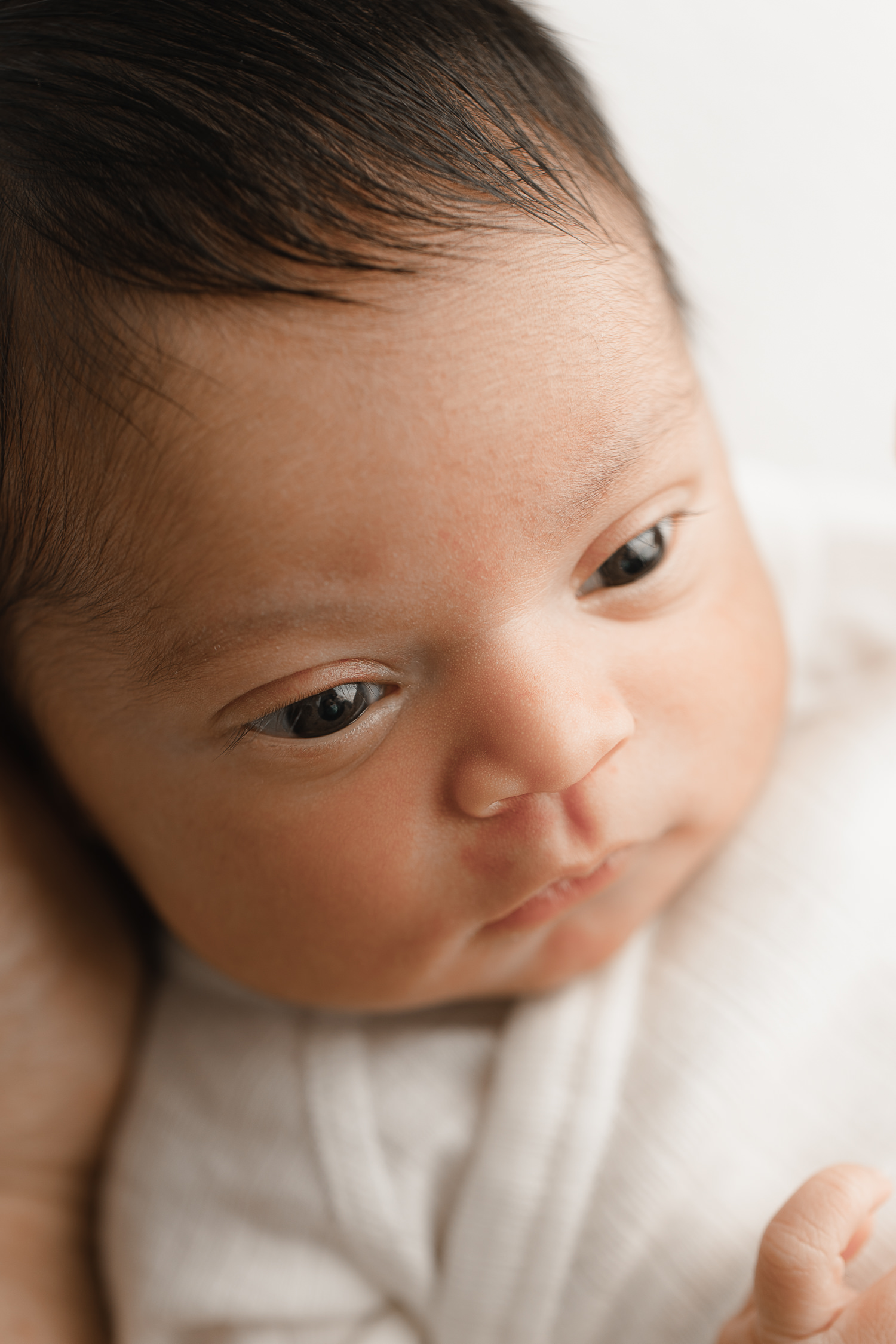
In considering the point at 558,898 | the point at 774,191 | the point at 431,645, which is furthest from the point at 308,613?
the point at 774,191

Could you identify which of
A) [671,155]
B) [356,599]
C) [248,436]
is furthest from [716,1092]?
[671,155]

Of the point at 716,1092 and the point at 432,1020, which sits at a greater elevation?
the point at 716,1092

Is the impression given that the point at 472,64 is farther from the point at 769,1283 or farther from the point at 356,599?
the point at 769,1283

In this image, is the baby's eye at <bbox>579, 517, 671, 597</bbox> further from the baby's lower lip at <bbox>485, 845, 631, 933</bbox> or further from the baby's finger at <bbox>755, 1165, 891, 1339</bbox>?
the baby's finger at <bbox>755, 1165, 891, 1339</bbox>

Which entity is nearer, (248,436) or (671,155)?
(248,436)

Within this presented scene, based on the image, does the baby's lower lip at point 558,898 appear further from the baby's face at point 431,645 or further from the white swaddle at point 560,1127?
the white swaddle at point 560,1127

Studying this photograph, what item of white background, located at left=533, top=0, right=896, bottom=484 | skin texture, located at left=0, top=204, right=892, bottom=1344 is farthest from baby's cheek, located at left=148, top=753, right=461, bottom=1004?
white background, located at left=533, top=0, right=896, bottom=484

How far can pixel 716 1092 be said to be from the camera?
3.34 ft

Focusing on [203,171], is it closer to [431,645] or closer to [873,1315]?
[431,645]

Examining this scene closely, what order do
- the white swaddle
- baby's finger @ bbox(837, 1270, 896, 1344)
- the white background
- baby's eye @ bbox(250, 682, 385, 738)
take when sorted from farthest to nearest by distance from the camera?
the white background < the white swaddle < baby's eye @ bbox(250, 682, 385, 738) < baby's finger @ bbox(837, 1270, 896, 1344)

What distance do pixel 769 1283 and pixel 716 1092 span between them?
222 millimetres

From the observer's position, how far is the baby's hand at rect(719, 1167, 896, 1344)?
79cm

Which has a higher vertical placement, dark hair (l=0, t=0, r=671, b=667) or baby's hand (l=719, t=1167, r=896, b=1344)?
dark hair (l=0, t=0, r=671, b=667)

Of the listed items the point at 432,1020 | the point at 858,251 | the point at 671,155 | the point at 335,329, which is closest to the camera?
the point at 335,329
